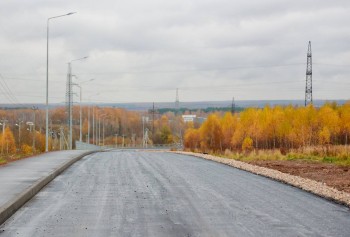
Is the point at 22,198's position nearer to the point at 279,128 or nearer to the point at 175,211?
the point at 175,211

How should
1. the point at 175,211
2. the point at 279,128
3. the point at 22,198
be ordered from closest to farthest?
1. the point at 175,211
2. the point at 22,198
3. the point at 279,128

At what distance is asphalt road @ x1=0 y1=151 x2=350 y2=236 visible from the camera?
30.6 ft

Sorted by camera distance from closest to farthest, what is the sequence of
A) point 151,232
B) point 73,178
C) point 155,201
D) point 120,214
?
point 151,232 < point 120,214 < point 155,201 < point 73,178

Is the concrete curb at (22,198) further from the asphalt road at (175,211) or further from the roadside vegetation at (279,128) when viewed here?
the roadside vegetation at (279,128)

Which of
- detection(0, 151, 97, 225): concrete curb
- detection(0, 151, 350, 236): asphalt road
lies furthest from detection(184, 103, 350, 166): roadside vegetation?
detection(0, 151, 350, 236): asphalt road

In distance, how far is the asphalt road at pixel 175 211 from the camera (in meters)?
9.32

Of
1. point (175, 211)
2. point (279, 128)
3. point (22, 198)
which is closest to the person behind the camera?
point (175, 211)

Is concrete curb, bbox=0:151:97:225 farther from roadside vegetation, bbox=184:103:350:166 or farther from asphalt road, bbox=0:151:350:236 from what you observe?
roadside vegetation, bbox=184:103:350:166

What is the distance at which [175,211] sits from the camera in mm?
11477

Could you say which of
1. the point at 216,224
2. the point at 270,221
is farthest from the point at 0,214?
the point at 270,221

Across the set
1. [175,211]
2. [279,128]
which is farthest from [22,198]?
[279,128]

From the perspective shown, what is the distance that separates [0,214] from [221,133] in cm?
13981

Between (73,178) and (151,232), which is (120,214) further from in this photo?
(73,178)

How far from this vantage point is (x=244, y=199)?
44.6ft
